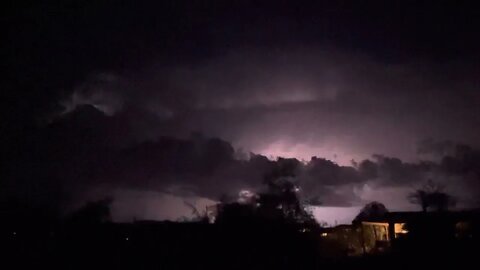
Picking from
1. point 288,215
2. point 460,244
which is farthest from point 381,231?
point 460,244

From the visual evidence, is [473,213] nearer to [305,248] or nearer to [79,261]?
[305,248]

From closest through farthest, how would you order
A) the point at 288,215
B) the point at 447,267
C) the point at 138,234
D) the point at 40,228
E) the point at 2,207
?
the point at 447,267, the point at 138,234, the point at 40,228, the point at 288,215, the point at 2,207

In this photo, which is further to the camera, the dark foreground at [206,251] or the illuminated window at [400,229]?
the illuminated window at [400,229]

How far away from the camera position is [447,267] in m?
25.2

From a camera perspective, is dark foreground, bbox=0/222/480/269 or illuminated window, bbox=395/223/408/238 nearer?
dark foreground, bbox=0/222/480/269

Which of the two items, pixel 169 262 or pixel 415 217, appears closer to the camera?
pixel 169 262

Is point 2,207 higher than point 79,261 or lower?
higher

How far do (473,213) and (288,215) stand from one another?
13946 millimetres

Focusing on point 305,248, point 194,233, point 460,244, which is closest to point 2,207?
point 194,233

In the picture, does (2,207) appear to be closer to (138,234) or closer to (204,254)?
(138,234)

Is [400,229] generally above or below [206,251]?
above

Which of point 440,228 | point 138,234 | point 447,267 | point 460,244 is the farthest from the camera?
point 138,234

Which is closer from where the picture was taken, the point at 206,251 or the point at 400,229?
the point at 206,251

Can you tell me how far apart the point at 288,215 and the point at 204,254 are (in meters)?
13.9
